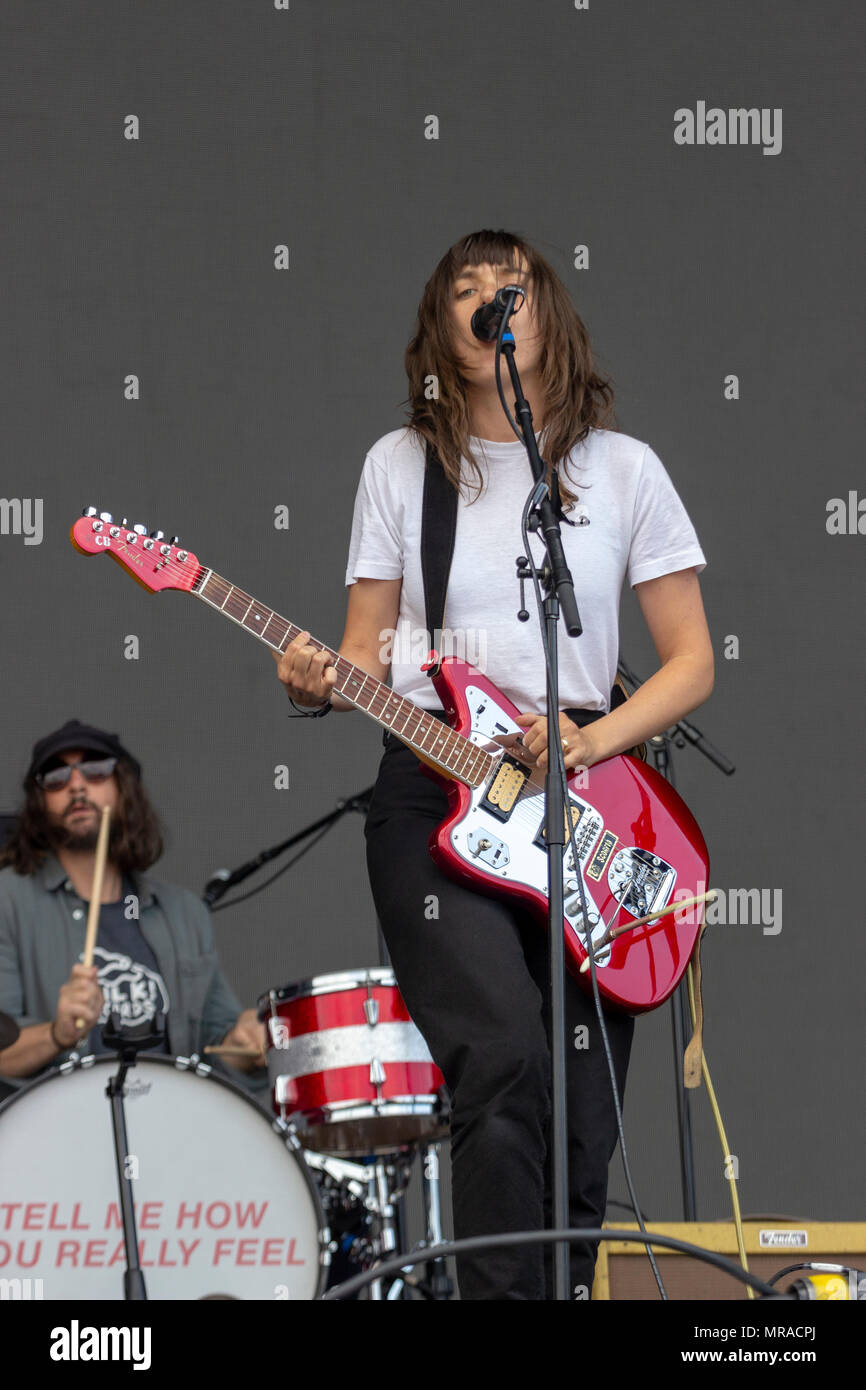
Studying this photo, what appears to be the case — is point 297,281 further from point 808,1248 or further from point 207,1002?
point 808,1248

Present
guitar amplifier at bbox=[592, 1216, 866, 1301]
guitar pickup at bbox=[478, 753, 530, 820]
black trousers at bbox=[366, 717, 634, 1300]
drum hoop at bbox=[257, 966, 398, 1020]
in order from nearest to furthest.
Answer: black trousers at bbox=[366, 717, 634, 1300] → guitar pickup at bbox=[478, 753, 530, 820] → guitar amplifier at bbox=[592, 1216, 866, 1301] → drum hoop at bbox=[257, 966, 398, 1020]

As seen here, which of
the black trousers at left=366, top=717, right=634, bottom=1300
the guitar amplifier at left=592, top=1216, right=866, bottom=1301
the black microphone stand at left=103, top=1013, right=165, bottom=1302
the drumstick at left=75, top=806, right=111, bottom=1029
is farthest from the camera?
the drumstick at left=75, top=806, right=111, bottom=1029

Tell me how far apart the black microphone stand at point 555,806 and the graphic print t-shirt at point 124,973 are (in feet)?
5.72

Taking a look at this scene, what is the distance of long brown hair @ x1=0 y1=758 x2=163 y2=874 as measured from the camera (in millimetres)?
3959

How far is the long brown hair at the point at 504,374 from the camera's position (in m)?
2.73

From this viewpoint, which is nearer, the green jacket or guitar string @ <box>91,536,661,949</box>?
guitar string @ <box>91,536,661,949</box>

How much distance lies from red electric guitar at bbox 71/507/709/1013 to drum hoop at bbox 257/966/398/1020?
117 centimetres

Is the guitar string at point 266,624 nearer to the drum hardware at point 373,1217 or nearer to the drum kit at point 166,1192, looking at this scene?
the drum kit at point 166,1192

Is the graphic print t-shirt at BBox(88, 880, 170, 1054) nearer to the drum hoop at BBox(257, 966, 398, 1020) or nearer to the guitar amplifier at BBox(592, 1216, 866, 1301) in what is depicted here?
the drum hoop at BBox(257, 966, 398, 1020)

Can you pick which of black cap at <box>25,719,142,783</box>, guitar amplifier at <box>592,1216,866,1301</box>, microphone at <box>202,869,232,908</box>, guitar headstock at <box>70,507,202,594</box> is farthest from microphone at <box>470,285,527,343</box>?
microphone at <box>202,869,232,908</box>

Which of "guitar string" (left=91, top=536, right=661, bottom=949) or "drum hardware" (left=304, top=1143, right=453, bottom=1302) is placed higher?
"guitar string" (left=91, top=536, right=661, bottom=949)
